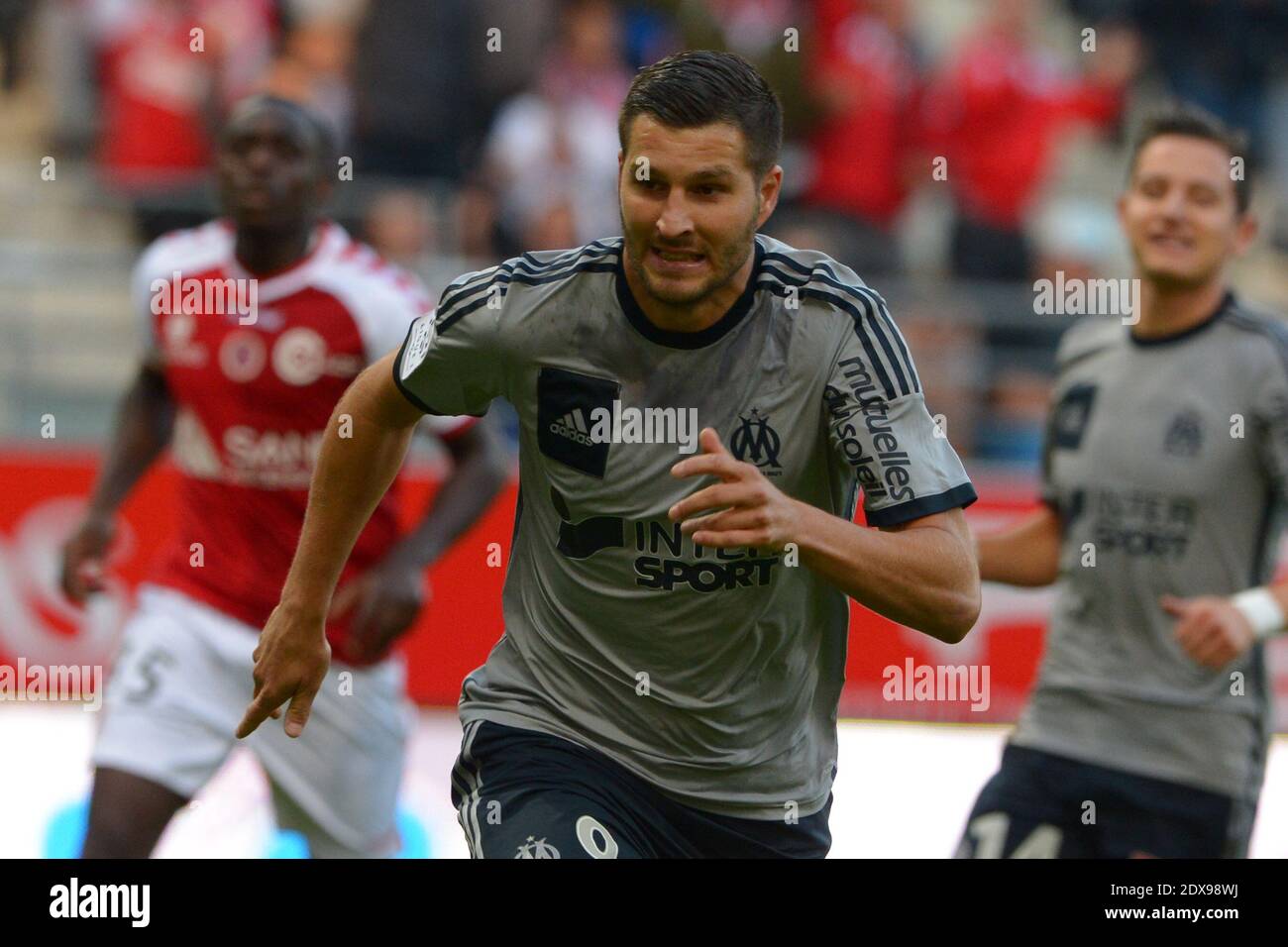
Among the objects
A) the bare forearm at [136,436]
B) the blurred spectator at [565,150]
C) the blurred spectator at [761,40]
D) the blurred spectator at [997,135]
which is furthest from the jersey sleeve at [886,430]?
the blurred spectator at [997,135]

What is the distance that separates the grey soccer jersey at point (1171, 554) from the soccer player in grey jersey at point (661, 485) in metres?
1.44

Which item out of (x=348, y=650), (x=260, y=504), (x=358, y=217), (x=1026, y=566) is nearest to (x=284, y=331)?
(x=260, y=504)

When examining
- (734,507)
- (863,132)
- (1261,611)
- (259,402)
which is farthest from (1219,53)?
(734,507)

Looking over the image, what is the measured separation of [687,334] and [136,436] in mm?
3028

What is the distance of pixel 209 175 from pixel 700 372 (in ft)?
26.7

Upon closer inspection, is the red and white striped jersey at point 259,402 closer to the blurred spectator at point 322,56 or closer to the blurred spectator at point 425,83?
the blurred spectator at point 322,56

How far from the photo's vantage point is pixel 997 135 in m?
11.9

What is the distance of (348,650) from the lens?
20.3ft

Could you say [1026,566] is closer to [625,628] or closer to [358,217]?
[625,628]

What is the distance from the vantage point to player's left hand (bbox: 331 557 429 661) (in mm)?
5875

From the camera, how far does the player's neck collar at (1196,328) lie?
5738mm

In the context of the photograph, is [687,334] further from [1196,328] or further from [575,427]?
[1196,328]

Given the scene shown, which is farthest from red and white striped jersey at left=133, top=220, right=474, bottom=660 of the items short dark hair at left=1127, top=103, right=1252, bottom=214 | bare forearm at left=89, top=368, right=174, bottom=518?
short dark hair at left=1127, top=103, right=1252, bottom=214

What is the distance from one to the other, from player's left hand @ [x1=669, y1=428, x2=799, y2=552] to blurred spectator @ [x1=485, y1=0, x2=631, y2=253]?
7.42 metres
